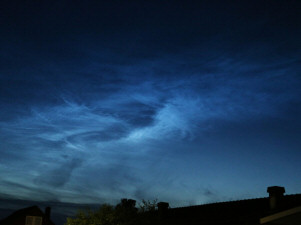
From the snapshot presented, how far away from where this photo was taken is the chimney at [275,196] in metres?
23.2

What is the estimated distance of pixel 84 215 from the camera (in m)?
34.3

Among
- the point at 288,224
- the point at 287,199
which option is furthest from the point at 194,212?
the point at 288,224

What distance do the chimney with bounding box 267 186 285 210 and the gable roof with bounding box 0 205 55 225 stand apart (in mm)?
41820

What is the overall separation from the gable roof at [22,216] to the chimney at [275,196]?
41.8 metres

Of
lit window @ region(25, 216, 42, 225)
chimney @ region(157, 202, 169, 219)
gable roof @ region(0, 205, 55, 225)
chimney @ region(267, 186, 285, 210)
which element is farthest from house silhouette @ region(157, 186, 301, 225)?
gable roof @ region(0, 205, 55, 225)

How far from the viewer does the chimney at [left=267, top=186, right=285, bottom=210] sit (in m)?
23.2

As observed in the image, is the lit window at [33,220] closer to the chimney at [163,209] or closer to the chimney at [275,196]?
the chimney at [163,209]

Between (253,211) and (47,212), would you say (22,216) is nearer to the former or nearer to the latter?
(47,212)

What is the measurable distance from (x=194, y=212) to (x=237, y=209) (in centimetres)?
541

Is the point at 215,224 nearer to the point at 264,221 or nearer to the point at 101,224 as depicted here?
the point at 264,221

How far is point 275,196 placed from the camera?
2350cm

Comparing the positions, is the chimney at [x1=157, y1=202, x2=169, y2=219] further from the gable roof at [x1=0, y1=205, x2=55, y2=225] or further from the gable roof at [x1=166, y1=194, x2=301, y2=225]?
the gable roof at [x1=0, y1=205, x2=55, y2=225]

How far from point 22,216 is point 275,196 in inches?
1679

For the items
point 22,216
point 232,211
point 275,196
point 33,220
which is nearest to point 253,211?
point 275,196
